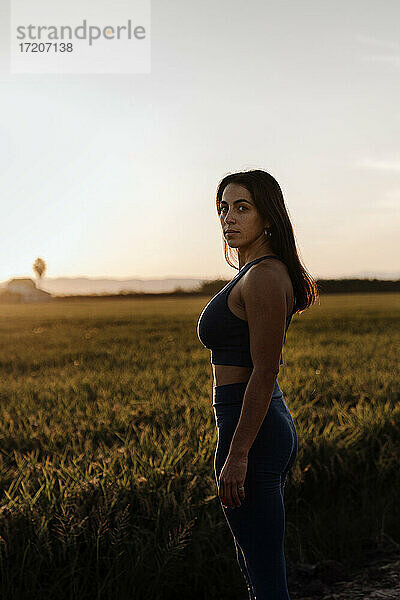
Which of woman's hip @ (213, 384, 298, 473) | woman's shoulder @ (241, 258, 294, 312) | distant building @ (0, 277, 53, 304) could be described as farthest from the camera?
distant building @ (0, 277, 53, 304)

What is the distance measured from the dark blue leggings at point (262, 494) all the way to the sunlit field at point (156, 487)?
1.05m

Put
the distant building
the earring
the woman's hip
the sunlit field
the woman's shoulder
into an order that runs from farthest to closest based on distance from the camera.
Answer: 1. the distant building
2. the sunlit field
3. the earring
4. the woman's hip
5. the woman's shoulder

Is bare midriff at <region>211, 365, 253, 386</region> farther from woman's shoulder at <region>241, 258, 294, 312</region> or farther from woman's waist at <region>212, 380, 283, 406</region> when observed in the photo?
woman's shoulder at <region>241, 258, 294, 312</region>

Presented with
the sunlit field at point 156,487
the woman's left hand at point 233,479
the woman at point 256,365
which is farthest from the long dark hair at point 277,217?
the sunlit field at point 156,487

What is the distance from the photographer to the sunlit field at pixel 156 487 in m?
3.75

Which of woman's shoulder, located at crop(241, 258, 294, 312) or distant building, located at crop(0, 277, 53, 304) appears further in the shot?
distant building, located at crop(0, 277, 53, 304)

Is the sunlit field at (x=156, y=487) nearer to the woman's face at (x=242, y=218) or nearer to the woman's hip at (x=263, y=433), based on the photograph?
the woman's hip at (x=263, y=433)

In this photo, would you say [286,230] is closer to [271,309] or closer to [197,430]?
[271,309]

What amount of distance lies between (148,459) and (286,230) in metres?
2.89

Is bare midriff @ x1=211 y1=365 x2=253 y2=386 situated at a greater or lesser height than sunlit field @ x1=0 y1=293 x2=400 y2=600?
greater

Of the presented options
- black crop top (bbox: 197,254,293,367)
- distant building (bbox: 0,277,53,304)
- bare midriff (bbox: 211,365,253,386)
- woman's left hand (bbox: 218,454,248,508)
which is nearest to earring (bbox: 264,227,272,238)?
black crop top (bbox: 197,254,293,367)

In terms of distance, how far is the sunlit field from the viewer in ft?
12.3

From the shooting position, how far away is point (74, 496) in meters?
3.94

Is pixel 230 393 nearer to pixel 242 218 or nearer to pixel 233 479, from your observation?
pixel 233 479
